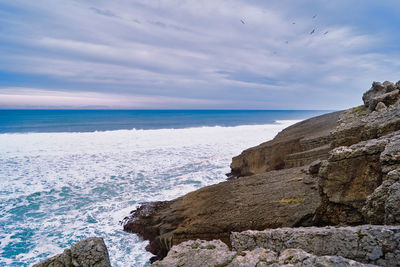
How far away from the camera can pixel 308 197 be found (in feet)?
29.1

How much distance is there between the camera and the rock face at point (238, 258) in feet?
11.7

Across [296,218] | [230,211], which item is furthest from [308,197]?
[230,211]

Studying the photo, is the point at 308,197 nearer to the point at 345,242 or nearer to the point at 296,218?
the point at 296,218

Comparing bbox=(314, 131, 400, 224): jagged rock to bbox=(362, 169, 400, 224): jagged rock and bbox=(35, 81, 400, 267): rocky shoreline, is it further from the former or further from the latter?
bbox=(362, 169, 400, 224): jagged rock

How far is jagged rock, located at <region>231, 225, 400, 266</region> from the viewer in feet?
11.7

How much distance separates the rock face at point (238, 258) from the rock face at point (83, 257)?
2007 mm

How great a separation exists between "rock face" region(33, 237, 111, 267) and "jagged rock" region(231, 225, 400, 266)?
3.57 metres

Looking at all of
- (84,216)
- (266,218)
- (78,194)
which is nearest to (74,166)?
(78,194)

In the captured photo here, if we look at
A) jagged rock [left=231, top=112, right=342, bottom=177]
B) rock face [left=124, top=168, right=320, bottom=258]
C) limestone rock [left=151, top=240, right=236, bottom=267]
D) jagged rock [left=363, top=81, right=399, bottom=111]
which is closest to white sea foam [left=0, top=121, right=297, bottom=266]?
rock face [left=124, top=168, right=320, bottom=258]

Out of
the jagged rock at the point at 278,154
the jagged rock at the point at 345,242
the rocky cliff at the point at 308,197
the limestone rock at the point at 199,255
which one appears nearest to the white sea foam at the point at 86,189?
the rocky cliff at the point at 308,197

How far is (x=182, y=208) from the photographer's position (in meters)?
12.2

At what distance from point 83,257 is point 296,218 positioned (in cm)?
621

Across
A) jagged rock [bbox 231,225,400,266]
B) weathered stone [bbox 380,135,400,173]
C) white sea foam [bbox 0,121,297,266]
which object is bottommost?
white sea foam [bbox 0,121,297,266]

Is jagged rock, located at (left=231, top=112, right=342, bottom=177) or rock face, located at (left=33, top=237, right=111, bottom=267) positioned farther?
jagged rock, located at (left=231, top=112, right=342, bottom=177)
